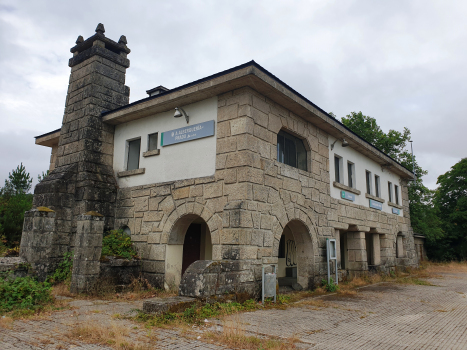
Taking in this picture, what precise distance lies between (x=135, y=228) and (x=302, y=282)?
4.74 m

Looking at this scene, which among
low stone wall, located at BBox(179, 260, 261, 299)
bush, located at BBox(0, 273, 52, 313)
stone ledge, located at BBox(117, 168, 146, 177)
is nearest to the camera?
bush, located at BBox(0, 273, 52, 313)

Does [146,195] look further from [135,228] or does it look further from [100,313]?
[100,313]

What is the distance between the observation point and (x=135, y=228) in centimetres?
1003

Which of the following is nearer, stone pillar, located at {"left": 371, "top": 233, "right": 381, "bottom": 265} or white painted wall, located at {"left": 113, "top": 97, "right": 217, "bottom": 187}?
white painted wall, located at {"left": 113, "top": 97, "right": 217, "bottom": 187}

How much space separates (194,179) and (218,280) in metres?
2.80

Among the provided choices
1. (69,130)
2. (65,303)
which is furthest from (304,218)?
(69,130)

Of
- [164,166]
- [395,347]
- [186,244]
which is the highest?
[164,166]

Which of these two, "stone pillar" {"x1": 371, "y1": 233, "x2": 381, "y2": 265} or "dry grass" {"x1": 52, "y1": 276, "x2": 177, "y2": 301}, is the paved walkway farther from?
"stone pillar" {"x1": 371, "y1": 233, "x2": 381, "y2": 265}

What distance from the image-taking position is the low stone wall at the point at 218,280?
6645 mm

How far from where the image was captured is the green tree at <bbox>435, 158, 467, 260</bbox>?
2839cm

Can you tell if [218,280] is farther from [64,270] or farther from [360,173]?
[360,173]

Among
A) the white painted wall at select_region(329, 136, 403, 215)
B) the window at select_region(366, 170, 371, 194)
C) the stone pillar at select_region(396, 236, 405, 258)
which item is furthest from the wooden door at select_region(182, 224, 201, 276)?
the stone pillar at select_region(396, 236, 405, 258)

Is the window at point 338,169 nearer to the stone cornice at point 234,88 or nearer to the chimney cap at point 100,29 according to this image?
the stone cornice at point 234,88

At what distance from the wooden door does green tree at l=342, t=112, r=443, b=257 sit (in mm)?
16389
